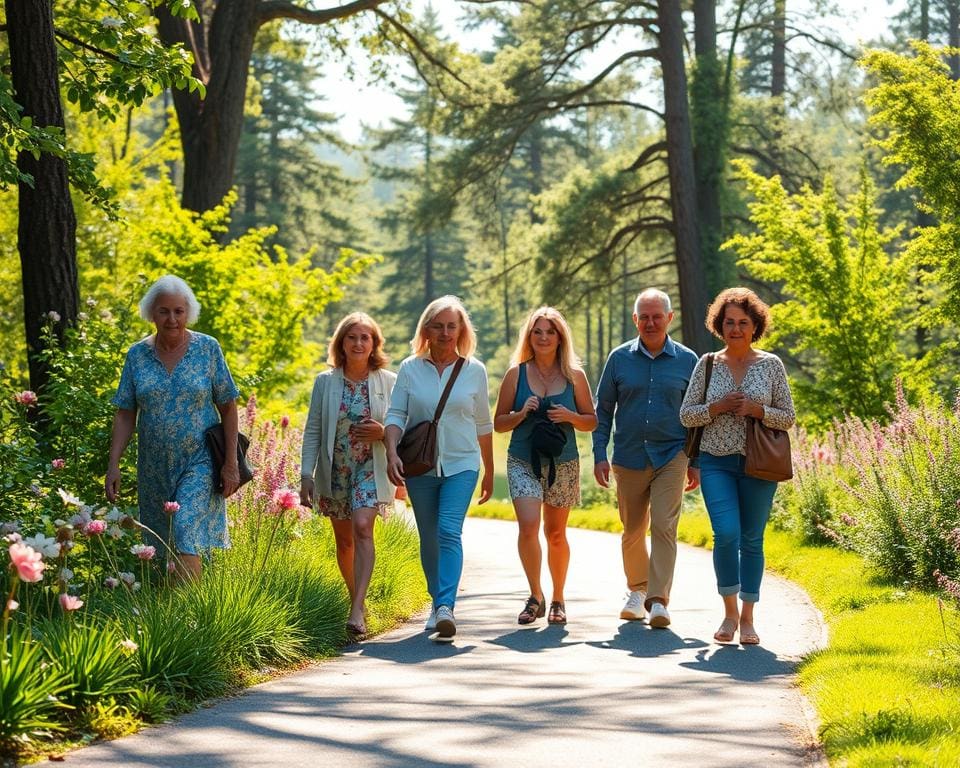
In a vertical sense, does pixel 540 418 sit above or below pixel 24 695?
above

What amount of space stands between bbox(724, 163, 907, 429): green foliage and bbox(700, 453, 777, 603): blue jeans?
→ 34.6 feet

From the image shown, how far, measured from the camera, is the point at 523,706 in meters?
6.95

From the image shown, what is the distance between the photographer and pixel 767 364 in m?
9.37

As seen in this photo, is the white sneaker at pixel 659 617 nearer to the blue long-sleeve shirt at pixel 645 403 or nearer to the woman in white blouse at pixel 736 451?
the woman in white blouse at pixel 736 451

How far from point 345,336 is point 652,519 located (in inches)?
103

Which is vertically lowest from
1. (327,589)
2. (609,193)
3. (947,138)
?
(327,589)

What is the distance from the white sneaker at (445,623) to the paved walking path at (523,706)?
0.32 ft

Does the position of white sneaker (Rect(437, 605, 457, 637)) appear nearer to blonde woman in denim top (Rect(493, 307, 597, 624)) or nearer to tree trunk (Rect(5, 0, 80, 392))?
blonde woman in denim top (Rect(493, 307, 597, 624))

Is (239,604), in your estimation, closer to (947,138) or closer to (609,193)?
(947,138)

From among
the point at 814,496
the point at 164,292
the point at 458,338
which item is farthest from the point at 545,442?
the point at 814,496

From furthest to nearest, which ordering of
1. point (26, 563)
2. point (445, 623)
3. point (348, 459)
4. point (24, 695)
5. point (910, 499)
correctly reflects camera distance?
point (910, 499)
point (348, 459)
point (445, 623)
point (24, 695)
point (26, 563)

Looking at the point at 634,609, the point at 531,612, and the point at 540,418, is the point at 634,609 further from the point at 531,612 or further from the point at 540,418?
the point at 540,418

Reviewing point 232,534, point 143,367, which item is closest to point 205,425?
point 143,367

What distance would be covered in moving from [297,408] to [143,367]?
399 inches
